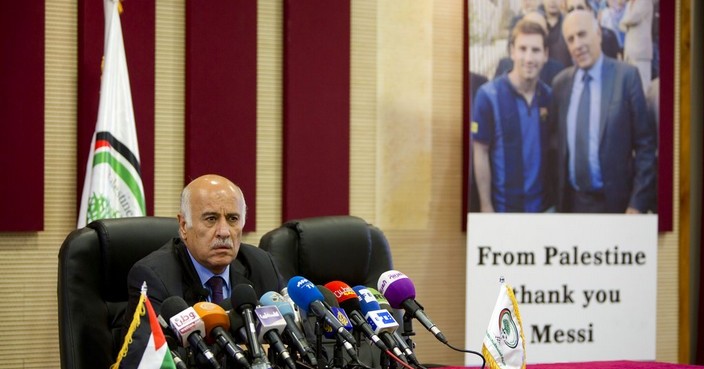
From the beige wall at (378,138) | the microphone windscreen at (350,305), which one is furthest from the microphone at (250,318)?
the beige wall at (378,138)

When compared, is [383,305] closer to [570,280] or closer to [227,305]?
[227,305]

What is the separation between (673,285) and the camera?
616 centimetres

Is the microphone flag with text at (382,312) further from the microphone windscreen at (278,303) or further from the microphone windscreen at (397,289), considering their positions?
the microphone windscreen at (278,303)

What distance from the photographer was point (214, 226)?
10.3ft

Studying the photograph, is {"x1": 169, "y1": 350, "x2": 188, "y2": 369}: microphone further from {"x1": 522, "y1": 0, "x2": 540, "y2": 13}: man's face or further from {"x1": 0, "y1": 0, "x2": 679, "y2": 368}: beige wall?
{"x1": 522, "y1": 0, "x2": 540, "y2": 13}: man's face

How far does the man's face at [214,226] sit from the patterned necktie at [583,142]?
9.72 feet

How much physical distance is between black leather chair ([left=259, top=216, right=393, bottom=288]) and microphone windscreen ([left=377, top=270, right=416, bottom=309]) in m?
1.06

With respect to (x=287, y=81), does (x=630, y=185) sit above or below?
below

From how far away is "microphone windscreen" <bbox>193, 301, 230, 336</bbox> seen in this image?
221 centimetres

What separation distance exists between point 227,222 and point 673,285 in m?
3.89

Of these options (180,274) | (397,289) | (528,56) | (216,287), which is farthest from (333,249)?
(528,56)

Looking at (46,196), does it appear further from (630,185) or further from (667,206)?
(667,206)

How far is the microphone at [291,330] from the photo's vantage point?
7.47ft

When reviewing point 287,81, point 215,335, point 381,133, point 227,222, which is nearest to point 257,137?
point 287,81
